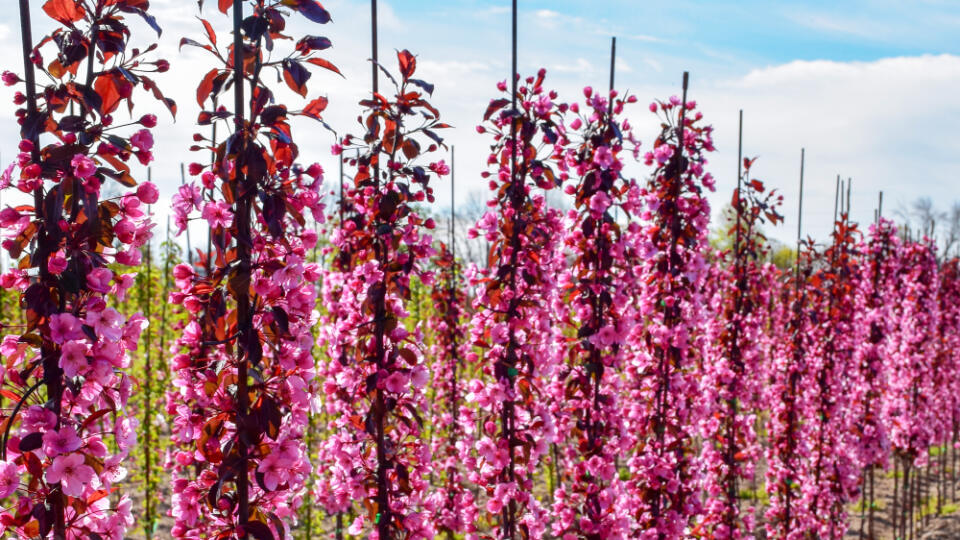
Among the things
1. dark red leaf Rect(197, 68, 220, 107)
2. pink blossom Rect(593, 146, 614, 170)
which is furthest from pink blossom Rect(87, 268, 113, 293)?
pink blossom Rect(593, 146, 614, 170)

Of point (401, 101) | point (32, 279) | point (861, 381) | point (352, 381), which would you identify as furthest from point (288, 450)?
point (861, 381)

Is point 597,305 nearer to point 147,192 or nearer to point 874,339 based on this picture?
point 147,192

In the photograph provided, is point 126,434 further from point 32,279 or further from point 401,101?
point 401,101

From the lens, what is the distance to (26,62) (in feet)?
7.24

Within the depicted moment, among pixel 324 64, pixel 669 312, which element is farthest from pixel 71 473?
pixel 669 312

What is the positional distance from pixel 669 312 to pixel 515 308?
125cm

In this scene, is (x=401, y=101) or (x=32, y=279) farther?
(x=401, y=101)

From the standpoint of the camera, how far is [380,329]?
328 cm

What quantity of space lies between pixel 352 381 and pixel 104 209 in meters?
1.81

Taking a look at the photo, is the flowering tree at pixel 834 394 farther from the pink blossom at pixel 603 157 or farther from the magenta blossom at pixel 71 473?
the magenta blossom at pixel 71 473

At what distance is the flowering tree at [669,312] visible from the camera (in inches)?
173

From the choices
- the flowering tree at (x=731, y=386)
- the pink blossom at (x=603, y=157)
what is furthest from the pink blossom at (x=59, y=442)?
the flowering tree at (x=731, y=386)

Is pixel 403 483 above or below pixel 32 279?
below

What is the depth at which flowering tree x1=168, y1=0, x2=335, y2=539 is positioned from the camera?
2.24m
